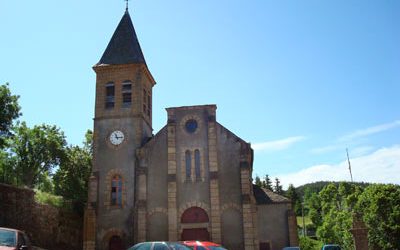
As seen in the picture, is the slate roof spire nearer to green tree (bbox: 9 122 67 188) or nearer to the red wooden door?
the red wooden door

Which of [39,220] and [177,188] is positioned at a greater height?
[177,188]

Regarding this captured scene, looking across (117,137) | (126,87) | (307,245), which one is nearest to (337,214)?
(307,245)

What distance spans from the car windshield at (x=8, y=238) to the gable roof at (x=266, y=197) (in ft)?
57.5

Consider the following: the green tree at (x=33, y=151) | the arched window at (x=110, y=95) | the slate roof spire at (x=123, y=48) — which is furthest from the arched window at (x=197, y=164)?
the green tree at (x=33, y=151)

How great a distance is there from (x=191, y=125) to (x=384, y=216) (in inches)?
655

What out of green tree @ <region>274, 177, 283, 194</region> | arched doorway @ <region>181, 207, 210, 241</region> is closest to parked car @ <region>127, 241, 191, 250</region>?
arched doorway @ <region>181, 207, 210, 241</region>

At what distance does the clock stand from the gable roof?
33.1ft

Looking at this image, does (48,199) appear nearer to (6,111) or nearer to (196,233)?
(6,111)

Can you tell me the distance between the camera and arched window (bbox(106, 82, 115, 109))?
29.6 metres

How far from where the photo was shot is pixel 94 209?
26.5 m

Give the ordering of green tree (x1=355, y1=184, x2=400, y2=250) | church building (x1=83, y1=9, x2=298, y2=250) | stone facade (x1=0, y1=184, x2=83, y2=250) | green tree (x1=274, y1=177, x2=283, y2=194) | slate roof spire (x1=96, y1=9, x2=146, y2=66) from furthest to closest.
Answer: green tree (x1=274, y1=177, x2=283, y2=194) < slate roof spire (x1=96, y1=9, x2=146, y2=66) < green tree (x1=355, y1=184, x2=400, y2=250) < church building (x1=83, y1=9, x2=298, y2=250) < stone facade (x1=0, y1=184, x2=83, y2=250)

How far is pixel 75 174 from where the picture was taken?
38.9 meters

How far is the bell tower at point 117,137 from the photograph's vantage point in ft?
85.9

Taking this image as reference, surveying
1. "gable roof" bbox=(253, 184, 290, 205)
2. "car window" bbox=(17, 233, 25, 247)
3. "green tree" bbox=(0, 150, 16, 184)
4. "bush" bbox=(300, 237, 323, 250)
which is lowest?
"bush" bbox=(300, 237, 323, 250)
